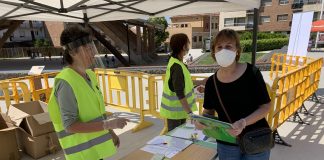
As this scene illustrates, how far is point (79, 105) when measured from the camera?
5.54ft

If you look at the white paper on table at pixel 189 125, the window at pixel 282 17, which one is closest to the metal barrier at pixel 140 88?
the white paper on table at pixel 189 125

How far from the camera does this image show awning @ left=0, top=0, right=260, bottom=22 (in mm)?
4121

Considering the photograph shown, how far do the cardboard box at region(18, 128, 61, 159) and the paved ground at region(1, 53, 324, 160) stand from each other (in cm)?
11

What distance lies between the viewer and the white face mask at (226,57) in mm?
1754

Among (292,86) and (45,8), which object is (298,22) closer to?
(292,86)

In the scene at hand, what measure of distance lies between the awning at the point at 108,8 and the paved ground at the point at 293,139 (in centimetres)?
244

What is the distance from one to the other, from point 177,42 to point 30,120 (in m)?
2.75

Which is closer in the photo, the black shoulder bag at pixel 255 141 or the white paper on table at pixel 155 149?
the black shoulder bag at pixel 255 141

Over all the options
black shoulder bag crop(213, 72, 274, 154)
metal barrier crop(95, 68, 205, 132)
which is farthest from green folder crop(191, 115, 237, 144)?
metal barrier crop(95, 68, 205, 132)

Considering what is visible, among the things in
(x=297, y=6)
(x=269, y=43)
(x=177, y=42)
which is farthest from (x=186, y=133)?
(x=297, y=6)

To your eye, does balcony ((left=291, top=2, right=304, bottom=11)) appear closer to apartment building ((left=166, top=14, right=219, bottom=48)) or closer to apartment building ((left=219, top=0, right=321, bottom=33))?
apartment building ((left=219, top=0, right=321, bottom=33))

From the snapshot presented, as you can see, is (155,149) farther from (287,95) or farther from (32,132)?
(287,95)

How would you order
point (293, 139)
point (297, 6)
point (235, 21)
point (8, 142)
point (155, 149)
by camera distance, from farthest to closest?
1. point (235, 21)
2. point (297, 6)
3. point (293, 139)
4. point (8, 142)
5. point (155, 149)

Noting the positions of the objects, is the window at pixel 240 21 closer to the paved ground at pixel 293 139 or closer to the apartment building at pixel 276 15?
the apartment building at pixel 276 15
